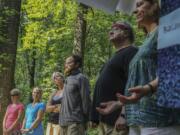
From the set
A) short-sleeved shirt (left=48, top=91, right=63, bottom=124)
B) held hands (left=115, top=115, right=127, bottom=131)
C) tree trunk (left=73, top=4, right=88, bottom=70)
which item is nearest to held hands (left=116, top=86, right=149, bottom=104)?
held hands (left=115, top=115, right=127, bottom=131)

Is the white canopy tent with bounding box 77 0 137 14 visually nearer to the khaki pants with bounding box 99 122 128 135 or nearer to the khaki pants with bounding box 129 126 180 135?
the khaki pants with bounding box 99 122 128 135

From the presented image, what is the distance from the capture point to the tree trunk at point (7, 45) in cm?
1145

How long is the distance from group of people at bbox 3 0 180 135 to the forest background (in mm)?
3134

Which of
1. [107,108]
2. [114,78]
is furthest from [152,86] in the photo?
[114,78]

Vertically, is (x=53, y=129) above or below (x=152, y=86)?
below

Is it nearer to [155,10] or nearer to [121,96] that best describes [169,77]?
[121,96]

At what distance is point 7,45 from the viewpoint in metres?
11.6

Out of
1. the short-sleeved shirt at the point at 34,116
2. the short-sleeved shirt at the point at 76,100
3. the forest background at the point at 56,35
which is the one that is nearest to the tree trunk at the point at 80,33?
the forest background at the point at 56,35

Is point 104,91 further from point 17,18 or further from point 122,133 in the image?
point 17,18

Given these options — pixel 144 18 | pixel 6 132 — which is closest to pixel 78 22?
pixel 6 132

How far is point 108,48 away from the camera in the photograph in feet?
62.2

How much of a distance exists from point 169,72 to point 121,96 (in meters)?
0.33

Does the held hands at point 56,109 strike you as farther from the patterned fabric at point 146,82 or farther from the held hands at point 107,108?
the patterned fabric at point 146,82

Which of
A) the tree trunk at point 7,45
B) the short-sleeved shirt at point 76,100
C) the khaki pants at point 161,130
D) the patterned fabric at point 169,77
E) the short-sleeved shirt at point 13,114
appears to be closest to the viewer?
the patterned fabric at point 169,77
